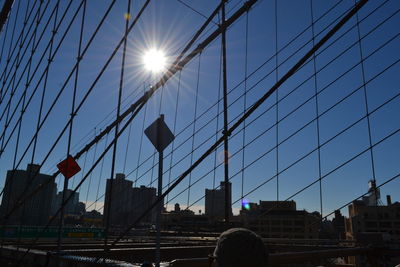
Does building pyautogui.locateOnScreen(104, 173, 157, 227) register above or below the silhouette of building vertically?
above

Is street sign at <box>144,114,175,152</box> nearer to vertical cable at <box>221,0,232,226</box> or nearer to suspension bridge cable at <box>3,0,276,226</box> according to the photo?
vertical cable at <box>221,0,232,226</box>

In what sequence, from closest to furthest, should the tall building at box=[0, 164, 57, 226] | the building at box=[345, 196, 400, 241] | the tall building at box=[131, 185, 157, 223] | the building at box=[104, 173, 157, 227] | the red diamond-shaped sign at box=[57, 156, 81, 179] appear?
the red diamond-shaped sign at box=[57, 156, 81, 179] < the tall building at box=[131, 185, 157, 223] < the building at box=[104, 173, 157, 227] < the tall building at box=[0, 164, 57, 226] < the building at box=[345, 196, 400, 241]

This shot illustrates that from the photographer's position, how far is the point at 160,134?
331 cm

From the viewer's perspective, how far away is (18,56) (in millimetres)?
14016

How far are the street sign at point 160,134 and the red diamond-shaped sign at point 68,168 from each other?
114 inches

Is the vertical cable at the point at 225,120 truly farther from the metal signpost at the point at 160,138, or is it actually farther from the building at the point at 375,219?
the building at the point at 375,219

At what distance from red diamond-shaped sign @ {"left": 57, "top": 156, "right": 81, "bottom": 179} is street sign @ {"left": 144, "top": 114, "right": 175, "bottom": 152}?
114 inches

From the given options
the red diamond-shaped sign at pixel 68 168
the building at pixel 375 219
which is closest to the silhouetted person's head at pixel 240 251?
the red diamond-shaped sign at pixel 68 168

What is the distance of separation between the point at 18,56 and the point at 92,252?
12.4 meters

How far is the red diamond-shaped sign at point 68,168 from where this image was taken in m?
5.53

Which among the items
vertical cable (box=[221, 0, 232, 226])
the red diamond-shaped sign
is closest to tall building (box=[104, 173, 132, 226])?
the red diamond-shaped sign

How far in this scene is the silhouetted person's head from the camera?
4.50 feet

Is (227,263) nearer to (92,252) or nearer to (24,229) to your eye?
(92,252)

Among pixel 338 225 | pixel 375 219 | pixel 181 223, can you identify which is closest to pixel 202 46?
pixel 181 223
